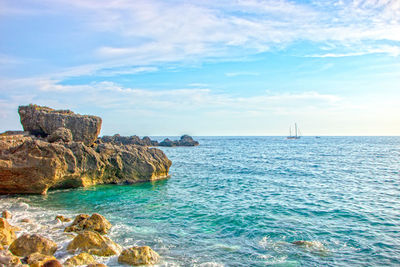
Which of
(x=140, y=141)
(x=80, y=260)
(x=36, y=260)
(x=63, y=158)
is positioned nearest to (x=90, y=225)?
(x=80, y=260)

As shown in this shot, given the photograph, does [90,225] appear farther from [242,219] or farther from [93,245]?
[242,219]

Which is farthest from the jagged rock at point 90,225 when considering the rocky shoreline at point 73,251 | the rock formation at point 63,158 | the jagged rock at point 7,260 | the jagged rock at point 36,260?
the rock formation at point 63,158

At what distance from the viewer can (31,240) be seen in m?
10.5

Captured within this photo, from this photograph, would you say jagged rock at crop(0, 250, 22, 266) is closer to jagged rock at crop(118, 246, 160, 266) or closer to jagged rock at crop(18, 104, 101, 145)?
jagged rock at crop(118, 246, 160, 266)

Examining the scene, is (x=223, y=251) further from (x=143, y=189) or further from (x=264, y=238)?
(x=143, y=189)

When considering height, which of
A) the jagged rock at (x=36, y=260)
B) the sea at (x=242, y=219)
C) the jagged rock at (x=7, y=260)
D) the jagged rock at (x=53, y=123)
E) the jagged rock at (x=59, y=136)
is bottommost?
the sea at (x=242, y=219)

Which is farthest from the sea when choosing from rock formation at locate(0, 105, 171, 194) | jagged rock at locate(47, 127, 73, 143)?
jagged rock at locate(47, 127, 73, 143)

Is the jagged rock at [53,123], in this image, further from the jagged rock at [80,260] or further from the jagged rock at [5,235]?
the jagged rock at [80,260]

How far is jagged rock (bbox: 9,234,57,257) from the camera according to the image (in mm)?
10219

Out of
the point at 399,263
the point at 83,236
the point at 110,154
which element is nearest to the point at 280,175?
the point at 110,154

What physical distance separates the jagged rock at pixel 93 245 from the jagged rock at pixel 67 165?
11568mm

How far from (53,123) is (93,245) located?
73.0ft

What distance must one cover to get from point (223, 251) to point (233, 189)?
1375 centimetres

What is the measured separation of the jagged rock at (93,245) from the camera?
35.3ft
